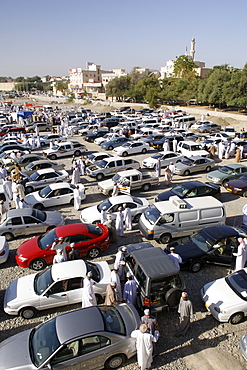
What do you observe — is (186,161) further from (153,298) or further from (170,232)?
(153,298)

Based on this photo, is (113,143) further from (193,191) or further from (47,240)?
(47,240)

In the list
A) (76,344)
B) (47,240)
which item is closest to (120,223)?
(47,240)

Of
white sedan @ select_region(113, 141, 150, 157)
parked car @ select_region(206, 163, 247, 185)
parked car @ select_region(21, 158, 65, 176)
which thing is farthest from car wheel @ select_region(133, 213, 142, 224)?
white sedan @ select_region(113, 141, 150, 157)

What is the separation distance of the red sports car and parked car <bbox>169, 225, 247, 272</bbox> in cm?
276

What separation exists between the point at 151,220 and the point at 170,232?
2.80ft

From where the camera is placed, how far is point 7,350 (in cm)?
585

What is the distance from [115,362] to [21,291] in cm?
318

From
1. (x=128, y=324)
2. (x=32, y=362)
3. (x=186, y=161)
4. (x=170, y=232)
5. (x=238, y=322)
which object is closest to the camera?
(x=32, y=362)

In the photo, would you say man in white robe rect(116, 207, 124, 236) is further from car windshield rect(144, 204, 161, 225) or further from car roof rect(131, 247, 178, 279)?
car roof rect(131, 247, 178, 279)

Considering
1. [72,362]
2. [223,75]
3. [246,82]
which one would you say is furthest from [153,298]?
[223,75]

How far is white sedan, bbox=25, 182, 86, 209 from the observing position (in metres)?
14.1

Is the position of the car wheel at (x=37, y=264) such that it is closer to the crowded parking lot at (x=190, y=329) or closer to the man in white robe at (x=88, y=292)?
the crowded parking lot at (x=190, y=329)

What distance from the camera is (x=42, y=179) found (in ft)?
54.9

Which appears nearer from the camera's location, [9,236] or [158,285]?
[158,285]
